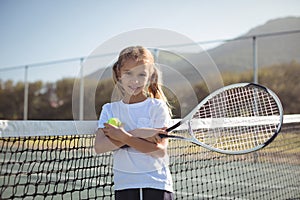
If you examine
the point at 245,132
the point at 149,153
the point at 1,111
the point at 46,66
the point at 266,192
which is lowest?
the point at 266,192

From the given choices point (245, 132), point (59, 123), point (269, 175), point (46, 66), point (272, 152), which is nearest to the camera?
point (59, 123)

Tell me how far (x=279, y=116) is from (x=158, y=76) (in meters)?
0.64

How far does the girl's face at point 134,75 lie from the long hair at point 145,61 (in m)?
0.01

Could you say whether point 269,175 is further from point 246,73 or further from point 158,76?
point 246,73

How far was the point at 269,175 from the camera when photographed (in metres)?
4.49

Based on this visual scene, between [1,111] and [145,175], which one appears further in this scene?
[1,111]

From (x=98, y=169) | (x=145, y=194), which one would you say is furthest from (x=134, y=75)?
(x=98, y=169)

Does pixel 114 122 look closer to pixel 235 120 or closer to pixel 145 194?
pixel 145 194

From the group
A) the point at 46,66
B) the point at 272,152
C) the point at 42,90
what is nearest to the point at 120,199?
the point at 272,152

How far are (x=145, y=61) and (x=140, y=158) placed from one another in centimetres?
31

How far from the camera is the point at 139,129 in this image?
1296 millimetres

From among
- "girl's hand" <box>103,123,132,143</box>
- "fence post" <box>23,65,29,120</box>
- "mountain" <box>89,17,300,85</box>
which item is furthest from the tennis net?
"fence post" <box>23,65,29,120</box>

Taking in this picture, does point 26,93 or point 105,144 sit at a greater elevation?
point 26,93

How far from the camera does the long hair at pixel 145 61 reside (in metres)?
1.36
